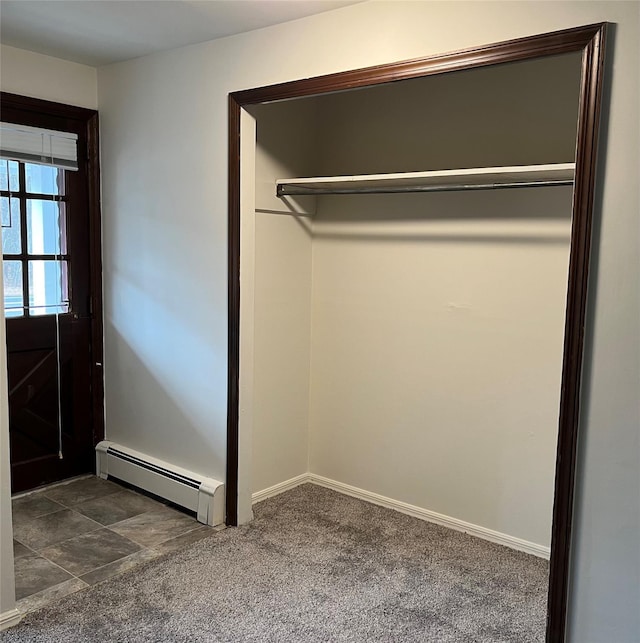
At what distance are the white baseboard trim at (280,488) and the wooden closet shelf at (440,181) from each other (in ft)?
5.25

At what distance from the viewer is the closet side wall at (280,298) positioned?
3.32 m

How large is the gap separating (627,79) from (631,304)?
0.65m

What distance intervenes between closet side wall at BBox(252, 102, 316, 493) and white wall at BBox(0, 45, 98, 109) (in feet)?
3.52

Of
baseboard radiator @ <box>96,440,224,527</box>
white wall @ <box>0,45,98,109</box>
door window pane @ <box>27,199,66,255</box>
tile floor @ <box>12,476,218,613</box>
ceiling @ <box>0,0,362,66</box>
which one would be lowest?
tile floor @ <box>12,476,218,613</box>

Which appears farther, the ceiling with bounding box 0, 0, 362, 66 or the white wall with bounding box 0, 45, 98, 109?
the white wall with bounding box 0, 45, 98, 109

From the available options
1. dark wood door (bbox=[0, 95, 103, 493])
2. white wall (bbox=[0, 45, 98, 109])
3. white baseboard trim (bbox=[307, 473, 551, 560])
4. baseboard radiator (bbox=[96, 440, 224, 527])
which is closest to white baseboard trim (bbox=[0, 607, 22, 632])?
baseboard radiator (bbox=[96, 440, 224, 527])

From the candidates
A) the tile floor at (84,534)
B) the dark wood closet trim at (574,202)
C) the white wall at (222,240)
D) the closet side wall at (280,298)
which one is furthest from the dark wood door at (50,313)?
the dark wood closet trim at (574,202)

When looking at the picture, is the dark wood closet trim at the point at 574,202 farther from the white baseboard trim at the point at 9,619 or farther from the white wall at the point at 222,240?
the white baseboard trim at the point at 9,619

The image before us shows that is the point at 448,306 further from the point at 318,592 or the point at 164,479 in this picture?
the point at 164,479

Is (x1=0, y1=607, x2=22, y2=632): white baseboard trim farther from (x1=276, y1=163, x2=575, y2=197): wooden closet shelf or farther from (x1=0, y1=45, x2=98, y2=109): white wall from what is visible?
(x1=0, y1=45, x2=98, y2=109): white wall

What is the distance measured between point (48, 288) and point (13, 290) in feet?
0.60

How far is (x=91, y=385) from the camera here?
3.77 meters

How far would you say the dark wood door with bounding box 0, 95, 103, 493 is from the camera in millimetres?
3371

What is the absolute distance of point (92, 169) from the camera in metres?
3.62
